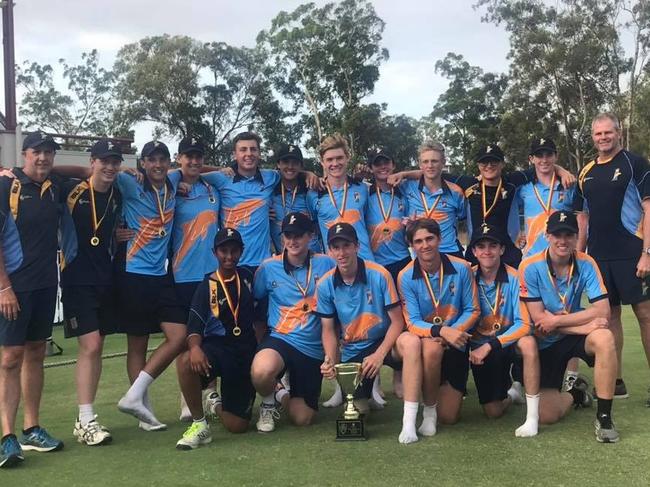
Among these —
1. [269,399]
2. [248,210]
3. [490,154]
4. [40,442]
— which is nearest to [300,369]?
[269,399]

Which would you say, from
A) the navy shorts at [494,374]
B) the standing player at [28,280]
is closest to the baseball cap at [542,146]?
the navy shorts at [494,374]

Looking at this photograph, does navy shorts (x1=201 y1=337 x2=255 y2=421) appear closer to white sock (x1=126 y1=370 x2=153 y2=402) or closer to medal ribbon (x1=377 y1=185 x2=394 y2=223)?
white sock (x1=126 y1=370 x2=153 y2=402)

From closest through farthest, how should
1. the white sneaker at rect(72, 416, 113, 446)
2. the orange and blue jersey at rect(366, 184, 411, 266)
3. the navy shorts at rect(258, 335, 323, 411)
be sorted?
the white sneaker at rect(72, 416, 113, 446), the navy shorts at rect(258, 335, 323, 411), the orange and blue jersey at rect(366, 184, 411, 266)

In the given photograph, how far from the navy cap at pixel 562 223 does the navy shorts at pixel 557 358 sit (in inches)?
32.1

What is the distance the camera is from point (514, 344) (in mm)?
4969

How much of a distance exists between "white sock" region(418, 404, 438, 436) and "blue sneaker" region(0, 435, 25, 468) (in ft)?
9.21

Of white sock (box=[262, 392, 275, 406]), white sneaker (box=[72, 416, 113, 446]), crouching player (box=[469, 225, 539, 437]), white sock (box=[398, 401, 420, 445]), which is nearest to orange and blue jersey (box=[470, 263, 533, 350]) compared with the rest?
crouching player (box=[469, 225, 539, 437])

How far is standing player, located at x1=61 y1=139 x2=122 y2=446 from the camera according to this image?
16.6ft

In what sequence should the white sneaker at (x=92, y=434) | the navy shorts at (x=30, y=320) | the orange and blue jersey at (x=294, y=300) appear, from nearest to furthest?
the navy shorts at (x=30, y=320)
the white sneaker at (x=92, y=434)
the orange and blue jersey at (x=294, y=300)

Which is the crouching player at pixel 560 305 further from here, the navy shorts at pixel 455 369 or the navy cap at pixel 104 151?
the navy cap at pixel 104 151

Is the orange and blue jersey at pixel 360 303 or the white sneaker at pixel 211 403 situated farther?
the white sneaker at pixel 211 403

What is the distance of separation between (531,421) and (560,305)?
3.02 feet

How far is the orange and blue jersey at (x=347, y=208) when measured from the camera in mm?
6078

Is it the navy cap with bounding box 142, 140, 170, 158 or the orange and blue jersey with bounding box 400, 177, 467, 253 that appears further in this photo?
the orange and blue jersey with bounding box 400, 177, 467, 253
